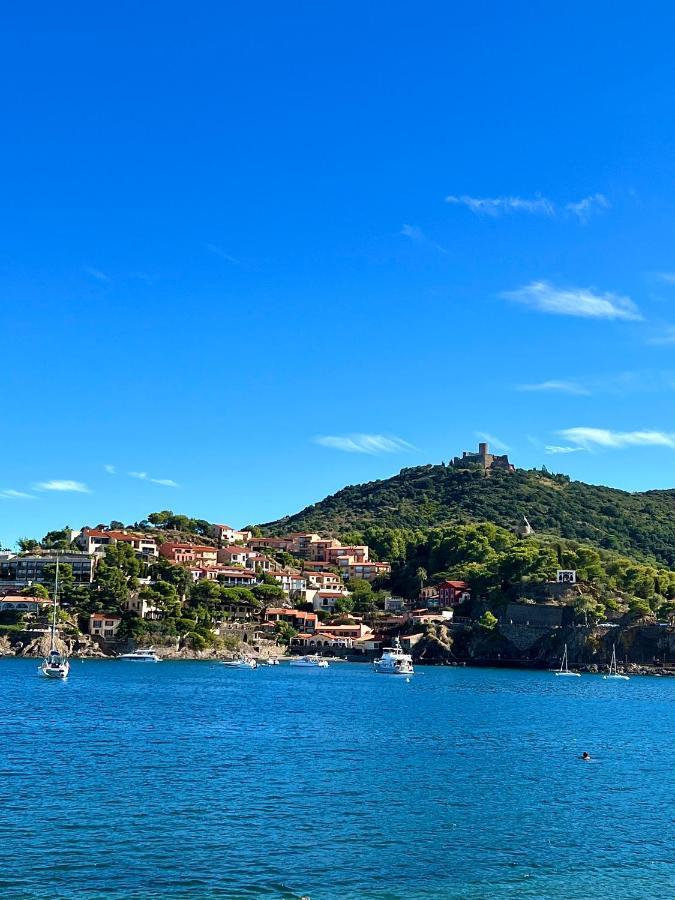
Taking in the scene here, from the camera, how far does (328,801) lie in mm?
27109

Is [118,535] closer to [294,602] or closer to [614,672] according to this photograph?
[294,602]

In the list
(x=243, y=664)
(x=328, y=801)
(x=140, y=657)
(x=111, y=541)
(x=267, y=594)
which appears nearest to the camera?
(x=328, y=801)

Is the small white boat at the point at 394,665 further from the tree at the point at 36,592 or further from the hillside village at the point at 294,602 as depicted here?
the tree at the point at 36,592

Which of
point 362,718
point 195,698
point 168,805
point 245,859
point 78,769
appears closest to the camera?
point 245,859

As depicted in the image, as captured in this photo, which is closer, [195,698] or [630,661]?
[195,698]

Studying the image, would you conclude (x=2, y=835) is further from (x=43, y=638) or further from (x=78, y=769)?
(x=43, y=638)

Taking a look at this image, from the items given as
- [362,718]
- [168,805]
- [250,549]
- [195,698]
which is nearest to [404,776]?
[168,805]

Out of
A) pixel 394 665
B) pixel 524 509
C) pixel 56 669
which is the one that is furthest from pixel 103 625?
pixel 524 509

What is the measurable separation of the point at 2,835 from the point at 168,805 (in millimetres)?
4932

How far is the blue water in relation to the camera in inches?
779

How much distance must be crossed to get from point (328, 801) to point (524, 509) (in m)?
147

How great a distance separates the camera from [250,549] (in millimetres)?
141625

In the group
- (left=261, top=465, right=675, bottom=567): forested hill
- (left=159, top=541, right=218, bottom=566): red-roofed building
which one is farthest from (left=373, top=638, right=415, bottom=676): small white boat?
(left=261, top=465, right=675, bottom=567): forested hill

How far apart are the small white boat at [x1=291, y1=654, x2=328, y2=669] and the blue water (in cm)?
4067
